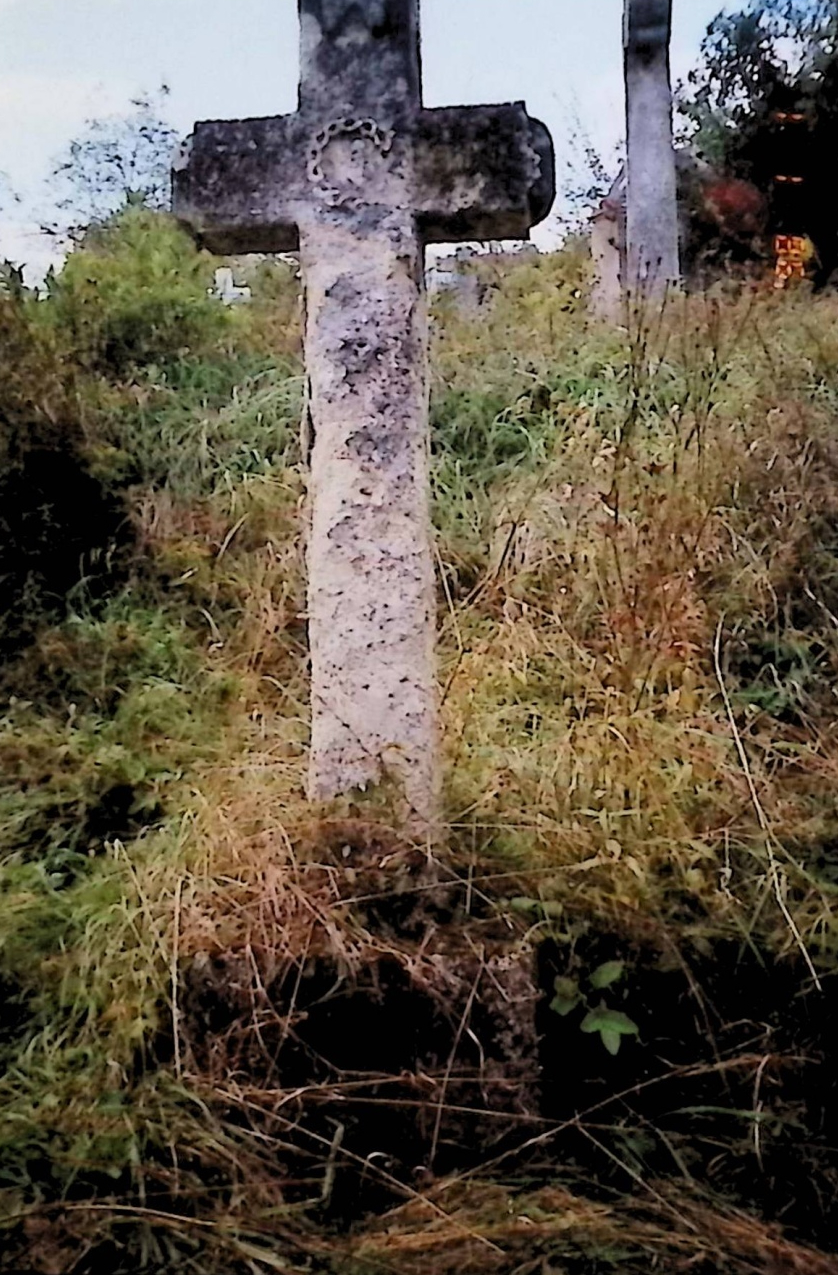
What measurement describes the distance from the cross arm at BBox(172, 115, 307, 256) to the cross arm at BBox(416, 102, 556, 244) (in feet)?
0.95

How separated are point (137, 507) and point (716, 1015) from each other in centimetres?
300

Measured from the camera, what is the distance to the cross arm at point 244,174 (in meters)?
2.74

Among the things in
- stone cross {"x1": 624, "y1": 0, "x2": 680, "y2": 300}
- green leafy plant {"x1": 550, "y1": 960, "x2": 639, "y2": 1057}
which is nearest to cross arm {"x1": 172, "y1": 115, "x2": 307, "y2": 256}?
green leafy plant {"x1": 550, "y1": 960, "x2": 639, "y2": 1057}

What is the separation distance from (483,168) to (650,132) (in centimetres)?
574

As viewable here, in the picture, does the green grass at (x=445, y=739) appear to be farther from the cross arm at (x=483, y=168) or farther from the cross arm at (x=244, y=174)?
the cross arm at (x=244, y=174)

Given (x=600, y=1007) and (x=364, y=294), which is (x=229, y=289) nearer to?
(x=364, y=294)

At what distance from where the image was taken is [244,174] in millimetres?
2756

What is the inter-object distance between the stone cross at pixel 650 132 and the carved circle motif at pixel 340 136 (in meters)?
5.28

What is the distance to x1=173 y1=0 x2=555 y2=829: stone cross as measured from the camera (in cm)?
272

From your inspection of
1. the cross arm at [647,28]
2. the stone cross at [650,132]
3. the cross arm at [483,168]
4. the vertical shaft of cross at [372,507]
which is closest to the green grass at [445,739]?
the vertical shaft of cross at [372,507]

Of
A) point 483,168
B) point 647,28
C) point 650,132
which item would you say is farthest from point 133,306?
point 647,28

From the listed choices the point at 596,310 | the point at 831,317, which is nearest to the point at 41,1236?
the point at 831,317

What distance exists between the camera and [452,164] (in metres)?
2.69

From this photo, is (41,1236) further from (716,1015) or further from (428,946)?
(716,1015)
